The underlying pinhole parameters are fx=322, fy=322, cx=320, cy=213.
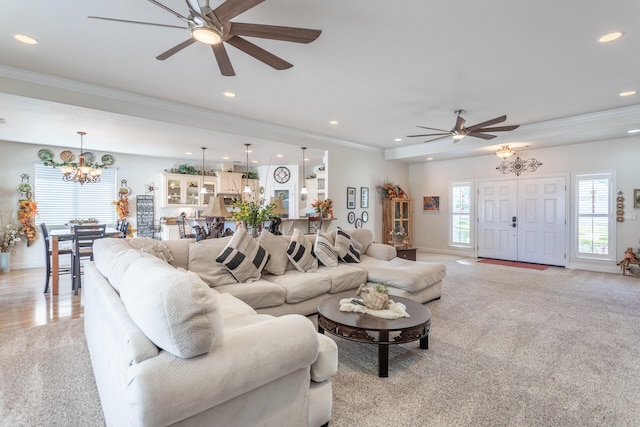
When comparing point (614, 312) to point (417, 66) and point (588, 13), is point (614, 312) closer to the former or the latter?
point (588, 13)

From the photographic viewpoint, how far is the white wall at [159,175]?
645 centimetres

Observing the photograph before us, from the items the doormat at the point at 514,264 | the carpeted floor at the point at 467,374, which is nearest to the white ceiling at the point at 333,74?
the doormat at the point at 514,264

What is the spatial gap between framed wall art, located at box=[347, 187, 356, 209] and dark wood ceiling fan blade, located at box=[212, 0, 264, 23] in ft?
17.5

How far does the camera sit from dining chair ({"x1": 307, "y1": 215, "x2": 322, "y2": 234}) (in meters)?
6.47

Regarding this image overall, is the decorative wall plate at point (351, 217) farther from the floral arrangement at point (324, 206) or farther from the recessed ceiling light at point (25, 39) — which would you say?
the recessed ceiling light at point (25, 39)

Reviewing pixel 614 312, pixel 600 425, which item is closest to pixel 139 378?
pixel 600 425

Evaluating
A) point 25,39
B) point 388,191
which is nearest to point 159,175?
point 25,39

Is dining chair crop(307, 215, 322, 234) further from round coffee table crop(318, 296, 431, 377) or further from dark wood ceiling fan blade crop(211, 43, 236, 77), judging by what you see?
dark wood ceiling fan blade crop(211, 43, 236, 77)

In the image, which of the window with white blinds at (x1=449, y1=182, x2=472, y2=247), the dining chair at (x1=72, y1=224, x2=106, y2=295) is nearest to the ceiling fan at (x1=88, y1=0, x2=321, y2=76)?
the dining chair at (x1=72, y1=224, x2=106, y2=295)

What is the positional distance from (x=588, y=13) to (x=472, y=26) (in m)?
0.82

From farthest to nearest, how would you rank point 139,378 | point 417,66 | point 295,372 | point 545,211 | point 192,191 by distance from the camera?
point 192,191 → point 545,211 → point 417,66 → point 295,372 → point 139,378

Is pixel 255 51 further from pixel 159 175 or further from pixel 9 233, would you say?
pixel 9 233

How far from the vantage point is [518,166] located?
7.16 m

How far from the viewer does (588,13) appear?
2.46 m
